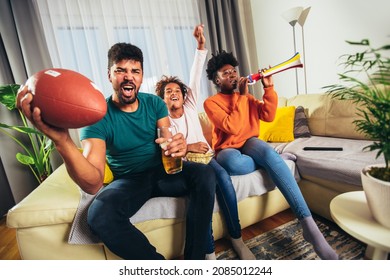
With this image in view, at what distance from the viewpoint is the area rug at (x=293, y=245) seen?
109cm

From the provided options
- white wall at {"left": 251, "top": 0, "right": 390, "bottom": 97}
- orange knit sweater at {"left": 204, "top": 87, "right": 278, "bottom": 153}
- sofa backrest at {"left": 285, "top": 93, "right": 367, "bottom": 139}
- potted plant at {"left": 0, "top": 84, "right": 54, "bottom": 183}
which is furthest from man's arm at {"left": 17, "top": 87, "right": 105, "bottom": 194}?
white wall at {"left": 251, "top": 0, "right": 390, "bottom": 97}

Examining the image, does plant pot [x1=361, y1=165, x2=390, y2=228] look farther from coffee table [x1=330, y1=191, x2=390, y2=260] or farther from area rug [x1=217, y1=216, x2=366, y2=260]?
area rug [x1=217, y1=216, x2=366, y2=260]

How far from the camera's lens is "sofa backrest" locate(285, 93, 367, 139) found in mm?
1611

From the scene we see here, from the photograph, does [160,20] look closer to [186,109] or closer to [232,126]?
[186,109]

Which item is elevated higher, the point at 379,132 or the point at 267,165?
the point at 379,132

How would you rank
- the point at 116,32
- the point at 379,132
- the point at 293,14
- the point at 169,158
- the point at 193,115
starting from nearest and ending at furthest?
the point at 379,132 < the point at 169,158 < the point at 193,115 < the point at 293,14 < the point at 116,32

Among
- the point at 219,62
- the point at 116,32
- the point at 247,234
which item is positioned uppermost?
the point at 116,32

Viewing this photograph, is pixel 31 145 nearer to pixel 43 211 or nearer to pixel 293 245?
pixel 43 211

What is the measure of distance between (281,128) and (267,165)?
782 mm

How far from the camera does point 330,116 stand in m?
1.74

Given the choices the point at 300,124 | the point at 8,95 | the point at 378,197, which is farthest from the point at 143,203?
the point at 8,95

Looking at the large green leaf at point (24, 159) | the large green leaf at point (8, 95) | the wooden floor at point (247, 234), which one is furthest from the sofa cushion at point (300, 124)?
the large green leaf at point (8, 95)

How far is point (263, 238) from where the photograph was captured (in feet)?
4.17
